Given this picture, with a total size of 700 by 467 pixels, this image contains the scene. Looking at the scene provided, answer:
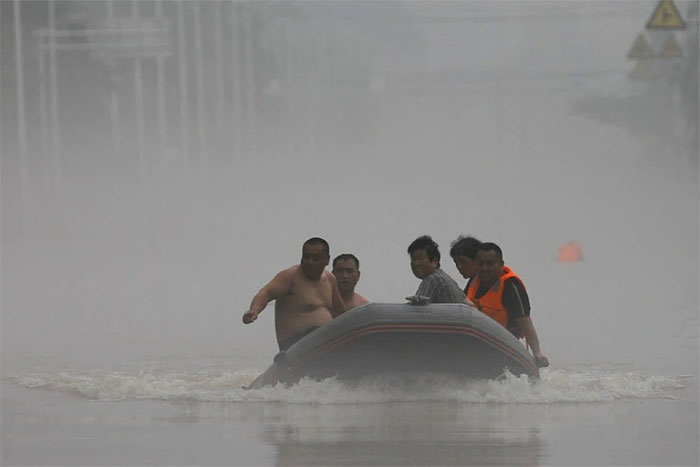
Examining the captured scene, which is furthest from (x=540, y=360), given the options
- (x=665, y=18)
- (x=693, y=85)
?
(x=693, y=85)

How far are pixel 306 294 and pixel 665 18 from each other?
2353cm

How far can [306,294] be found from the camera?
42.3ft

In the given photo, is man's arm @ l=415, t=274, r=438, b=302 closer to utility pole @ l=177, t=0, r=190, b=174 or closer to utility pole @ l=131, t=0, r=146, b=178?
utility pole @ l=131, t=0, r=146, b=178

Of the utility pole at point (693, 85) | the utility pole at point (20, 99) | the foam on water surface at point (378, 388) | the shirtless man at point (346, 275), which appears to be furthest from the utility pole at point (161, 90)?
the shirtless man at point (346, 275)

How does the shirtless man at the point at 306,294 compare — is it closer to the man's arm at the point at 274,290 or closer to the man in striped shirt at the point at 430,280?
the man's arm at the point at 274,290

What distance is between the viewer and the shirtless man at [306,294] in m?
12.8

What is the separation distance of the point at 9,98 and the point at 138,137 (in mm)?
7230

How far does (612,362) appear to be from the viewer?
16016 millimetres

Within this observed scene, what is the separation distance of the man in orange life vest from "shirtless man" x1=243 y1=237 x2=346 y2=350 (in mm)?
911

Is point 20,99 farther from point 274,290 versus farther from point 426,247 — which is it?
point 426,247

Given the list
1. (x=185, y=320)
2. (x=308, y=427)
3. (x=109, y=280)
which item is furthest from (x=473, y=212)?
(x=308, y=427)

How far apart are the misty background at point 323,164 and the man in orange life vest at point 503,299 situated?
2801mm

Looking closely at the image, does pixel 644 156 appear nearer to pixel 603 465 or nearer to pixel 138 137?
pixel 138 137

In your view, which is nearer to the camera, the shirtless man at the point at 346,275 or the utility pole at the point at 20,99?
the shirtless man at the point at 346,275
